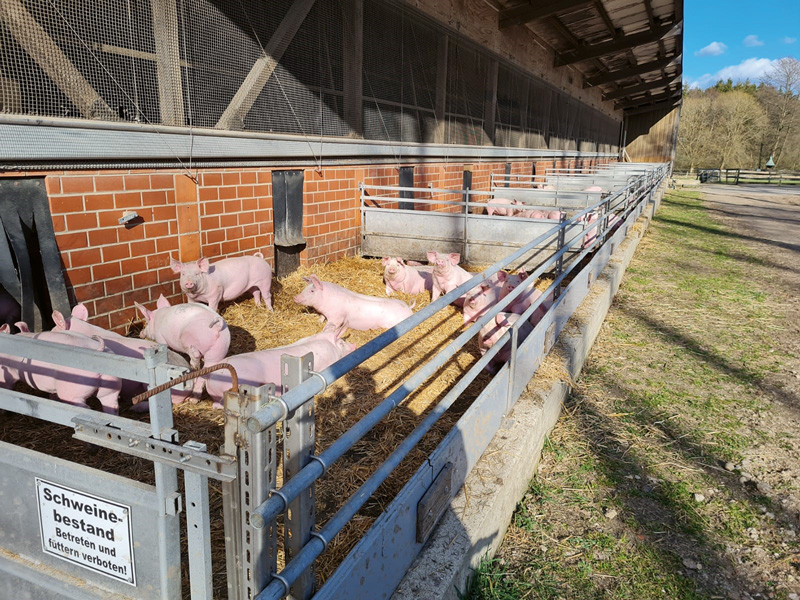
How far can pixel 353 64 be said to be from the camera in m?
8.15

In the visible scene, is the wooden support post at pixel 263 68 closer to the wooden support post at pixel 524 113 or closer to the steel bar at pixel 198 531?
the steel bar at pixel 198 531

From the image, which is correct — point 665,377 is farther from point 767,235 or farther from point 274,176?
point 767,235

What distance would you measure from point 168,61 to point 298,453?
4.81m

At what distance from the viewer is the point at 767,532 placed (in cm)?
306

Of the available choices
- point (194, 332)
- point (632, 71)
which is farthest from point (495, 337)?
point (632, 71)

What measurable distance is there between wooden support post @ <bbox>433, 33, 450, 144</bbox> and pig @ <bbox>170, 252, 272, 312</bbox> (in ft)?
20.9

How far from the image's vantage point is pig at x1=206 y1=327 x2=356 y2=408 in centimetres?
373

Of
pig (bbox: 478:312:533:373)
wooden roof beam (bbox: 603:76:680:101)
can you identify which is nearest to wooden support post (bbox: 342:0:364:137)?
pig (bbox: 478:312:533:373)

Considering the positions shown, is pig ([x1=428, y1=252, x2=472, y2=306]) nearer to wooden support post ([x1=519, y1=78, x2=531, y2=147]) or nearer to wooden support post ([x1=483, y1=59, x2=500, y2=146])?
wooden support post ([x1=483, y1=59, x2=500, y2=146])

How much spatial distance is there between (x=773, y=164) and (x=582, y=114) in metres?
37.3

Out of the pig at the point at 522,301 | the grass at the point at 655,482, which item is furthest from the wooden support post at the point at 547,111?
the pig at the point at 522,301

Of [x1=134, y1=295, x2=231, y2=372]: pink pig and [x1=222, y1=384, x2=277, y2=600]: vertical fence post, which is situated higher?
[x1=222, y1=384, x2=277, y2=600]: vertical fence post

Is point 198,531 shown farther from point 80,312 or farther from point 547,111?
point 547,111

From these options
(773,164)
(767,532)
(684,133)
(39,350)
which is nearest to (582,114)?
(767,532)
